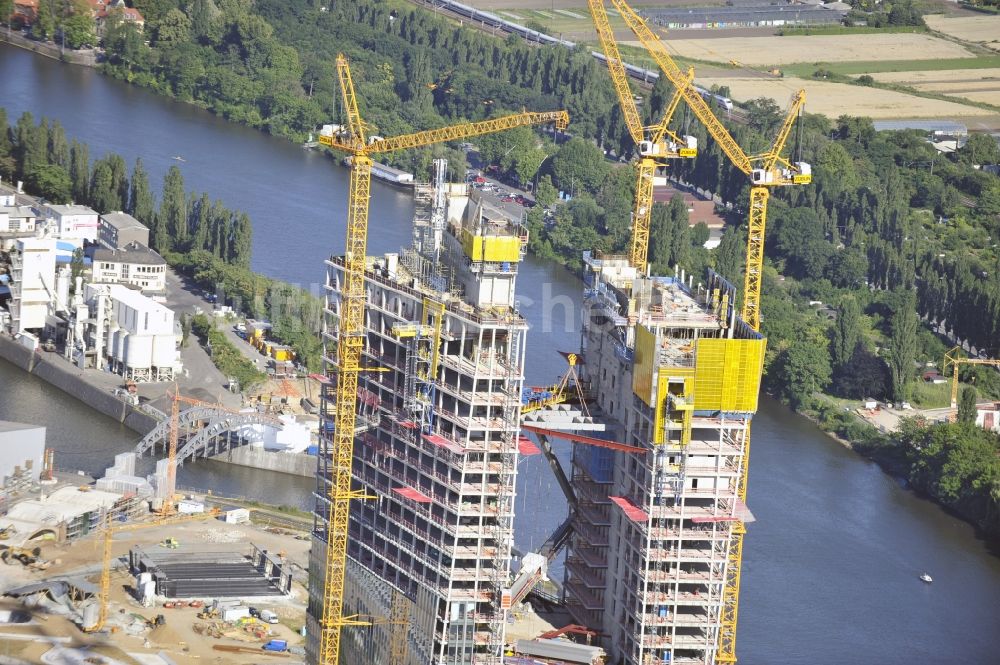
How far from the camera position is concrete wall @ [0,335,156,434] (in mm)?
86375

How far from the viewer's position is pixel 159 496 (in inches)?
3046

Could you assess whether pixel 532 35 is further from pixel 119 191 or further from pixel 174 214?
pixel 174 214

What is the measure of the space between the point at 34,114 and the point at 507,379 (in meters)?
67.1

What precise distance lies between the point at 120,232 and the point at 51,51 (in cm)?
3805

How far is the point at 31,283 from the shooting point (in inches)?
3671

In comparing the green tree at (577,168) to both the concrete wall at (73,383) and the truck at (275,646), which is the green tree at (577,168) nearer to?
the concrete wall at (73,383)

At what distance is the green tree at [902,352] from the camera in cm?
9444

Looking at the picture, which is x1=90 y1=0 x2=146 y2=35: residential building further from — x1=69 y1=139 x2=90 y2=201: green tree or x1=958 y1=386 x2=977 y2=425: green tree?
x1=958 y1=386 x2=977 y2=425: green tree

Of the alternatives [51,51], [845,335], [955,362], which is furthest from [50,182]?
[955,362]

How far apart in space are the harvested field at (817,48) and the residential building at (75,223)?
50779mm

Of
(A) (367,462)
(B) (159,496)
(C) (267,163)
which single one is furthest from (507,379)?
(C) (267,163)

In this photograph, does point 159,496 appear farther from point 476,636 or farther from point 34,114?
point 34,114

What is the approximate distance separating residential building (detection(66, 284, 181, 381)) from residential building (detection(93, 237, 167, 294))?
3.43 meters

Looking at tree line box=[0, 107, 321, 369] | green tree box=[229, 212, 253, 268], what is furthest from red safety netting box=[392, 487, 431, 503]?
green tree box=[229, 212, 253, 268]
